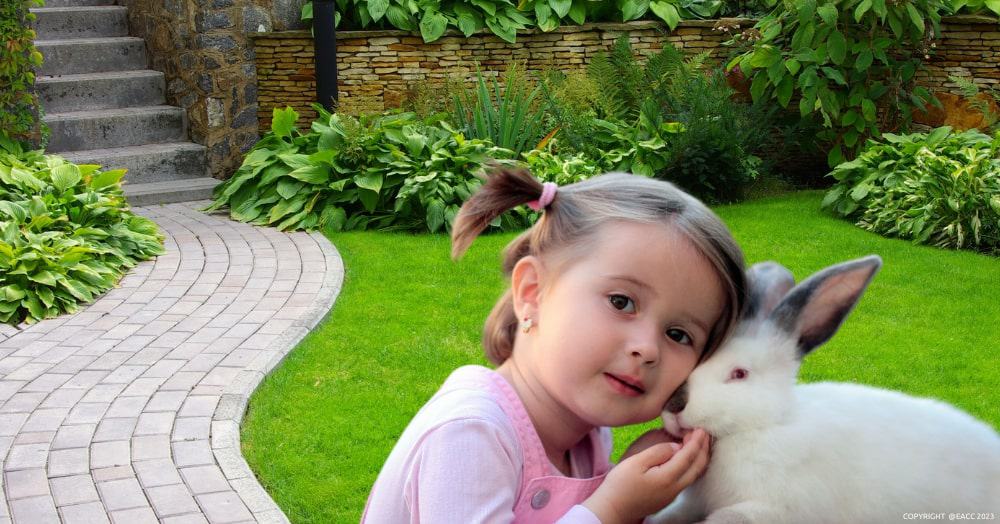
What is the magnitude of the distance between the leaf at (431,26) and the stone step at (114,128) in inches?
94.9

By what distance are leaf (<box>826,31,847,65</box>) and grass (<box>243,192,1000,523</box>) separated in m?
1.92

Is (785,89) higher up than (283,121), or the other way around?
(785,89)

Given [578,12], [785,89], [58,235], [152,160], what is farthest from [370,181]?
[785,89]

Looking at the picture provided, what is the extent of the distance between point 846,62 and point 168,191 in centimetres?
598

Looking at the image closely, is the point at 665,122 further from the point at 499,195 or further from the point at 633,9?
the point at 499,195

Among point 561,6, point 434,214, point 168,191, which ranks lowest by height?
point 168,191

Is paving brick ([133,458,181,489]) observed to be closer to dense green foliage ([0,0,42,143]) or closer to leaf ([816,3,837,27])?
dense green foliage ([0,0,42,143])

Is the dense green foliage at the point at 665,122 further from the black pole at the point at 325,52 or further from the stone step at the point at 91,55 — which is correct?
the stone step at the point at 91,55

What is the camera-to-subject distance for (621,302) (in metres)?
1.52

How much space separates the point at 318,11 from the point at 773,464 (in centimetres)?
814

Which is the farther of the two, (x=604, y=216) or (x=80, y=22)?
(x=80, y=22)

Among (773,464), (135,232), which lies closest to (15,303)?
(135,232)

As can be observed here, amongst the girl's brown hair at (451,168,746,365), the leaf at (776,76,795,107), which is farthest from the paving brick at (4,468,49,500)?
the leaf at (776,76,795,107)

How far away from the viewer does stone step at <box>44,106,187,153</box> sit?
30.3 feet
